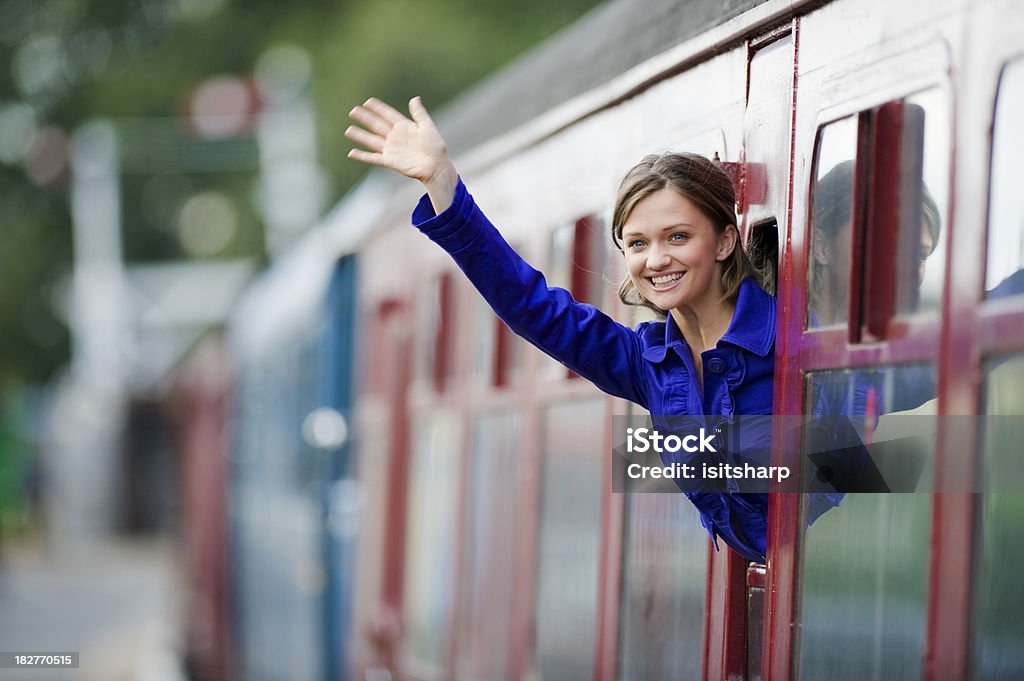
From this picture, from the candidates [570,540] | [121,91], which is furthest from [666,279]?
[121,91]

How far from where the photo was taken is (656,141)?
10.6 ft

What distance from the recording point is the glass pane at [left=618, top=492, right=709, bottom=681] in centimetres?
295

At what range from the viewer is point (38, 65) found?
129ft

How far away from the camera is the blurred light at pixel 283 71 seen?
1109 inches

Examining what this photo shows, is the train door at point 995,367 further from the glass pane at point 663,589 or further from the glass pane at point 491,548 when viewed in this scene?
the glass pane at point 491,548

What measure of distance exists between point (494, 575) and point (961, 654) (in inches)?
101

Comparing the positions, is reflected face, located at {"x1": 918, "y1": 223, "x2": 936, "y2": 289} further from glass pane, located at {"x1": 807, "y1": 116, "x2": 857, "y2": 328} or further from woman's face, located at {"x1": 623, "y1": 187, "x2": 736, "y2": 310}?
woman's face, located at {"x1": 623, "y1": 187, "x2": 736, "y2": 310}

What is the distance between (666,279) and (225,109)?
1079 inches

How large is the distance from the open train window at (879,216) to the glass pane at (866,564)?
89mm

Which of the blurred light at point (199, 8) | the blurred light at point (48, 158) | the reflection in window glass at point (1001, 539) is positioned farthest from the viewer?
the blurred light at point (48, 158)

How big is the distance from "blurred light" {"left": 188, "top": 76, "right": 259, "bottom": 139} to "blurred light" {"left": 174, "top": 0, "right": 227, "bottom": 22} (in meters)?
4.15

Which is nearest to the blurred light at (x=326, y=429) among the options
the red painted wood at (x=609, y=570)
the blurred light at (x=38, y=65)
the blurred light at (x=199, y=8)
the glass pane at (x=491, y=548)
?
the glass pane at (x=491, y=548)

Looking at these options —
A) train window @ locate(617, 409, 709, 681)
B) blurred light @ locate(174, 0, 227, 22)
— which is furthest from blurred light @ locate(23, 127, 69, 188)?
train window @ locate(617, 409, 709, 681)

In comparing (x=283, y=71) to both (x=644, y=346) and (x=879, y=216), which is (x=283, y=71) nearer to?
(x=644, y=346)
